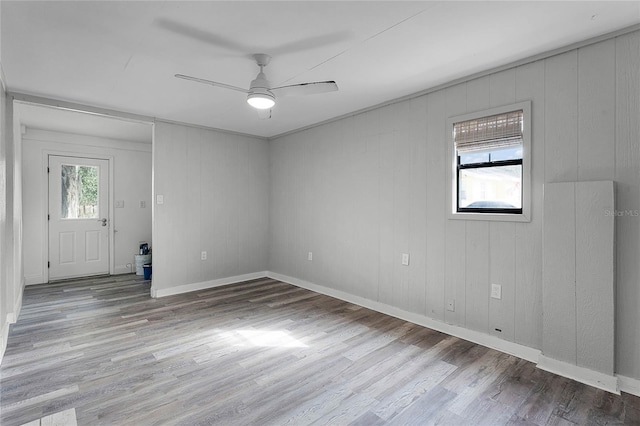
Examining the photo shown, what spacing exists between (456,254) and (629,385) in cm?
147

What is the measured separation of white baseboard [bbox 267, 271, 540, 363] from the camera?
2.75 meters

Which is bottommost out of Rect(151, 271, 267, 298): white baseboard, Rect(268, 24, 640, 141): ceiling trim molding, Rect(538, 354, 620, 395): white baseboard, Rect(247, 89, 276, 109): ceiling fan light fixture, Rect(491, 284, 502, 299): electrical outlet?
Rect(538, 354, 620, 395): white baseboard

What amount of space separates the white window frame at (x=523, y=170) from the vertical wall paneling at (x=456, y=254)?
0.06 m

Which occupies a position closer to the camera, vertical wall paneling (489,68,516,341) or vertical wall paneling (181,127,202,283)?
vertical wall paneling (489,68,516,341)

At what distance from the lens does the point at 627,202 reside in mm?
2244

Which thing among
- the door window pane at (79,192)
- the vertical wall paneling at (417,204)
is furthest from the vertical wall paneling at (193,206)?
the vertical wall paneling at (417,204)

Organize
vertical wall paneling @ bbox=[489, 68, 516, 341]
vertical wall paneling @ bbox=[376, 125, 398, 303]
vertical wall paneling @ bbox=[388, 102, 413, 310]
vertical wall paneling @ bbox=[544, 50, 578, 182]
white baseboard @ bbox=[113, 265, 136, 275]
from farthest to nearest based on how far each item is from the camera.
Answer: white baseboard @ bbox=[113, 265, 136, 275], vertical wall paneling @ bbox=[376, 125, 398, 303], vertical wall paneling @ bbox=[388, 102, 413, 310], vertical wall paneling @ bbox=[489, 68, 516, 341], vertical wall paneling @ bbox=[544, 50, 578, 182]

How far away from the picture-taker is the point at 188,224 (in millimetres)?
4879

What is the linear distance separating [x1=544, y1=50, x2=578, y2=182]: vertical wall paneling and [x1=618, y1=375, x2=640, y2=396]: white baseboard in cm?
144

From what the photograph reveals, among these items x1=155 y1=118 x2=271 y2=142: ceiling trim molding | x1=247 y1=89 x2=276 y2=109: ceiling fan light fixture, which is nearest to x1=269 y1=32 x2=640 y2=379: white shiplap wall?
x1=155 y1=118 x2=271 y2=142: ceiling trim molding

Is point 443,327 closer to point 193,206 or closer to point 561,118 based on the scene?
point 561,118

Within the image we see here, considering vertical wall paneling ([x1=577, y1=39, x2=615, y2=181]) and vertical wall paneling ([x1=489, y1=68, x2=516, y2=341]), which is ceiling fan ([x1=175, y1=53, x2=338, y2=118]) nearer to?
vertical wall paneling ([x1=489, y1=68, x2=516, y2=341])

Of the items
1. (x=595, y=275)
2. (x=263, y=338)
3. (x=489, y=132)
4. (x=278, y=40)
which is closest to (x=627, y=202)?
(x=595, y=275)

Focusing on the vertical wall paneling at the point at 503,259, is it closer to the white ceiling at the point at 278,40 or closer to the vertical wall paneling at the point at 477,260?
the vertical wall paneling at the point at 477,260
